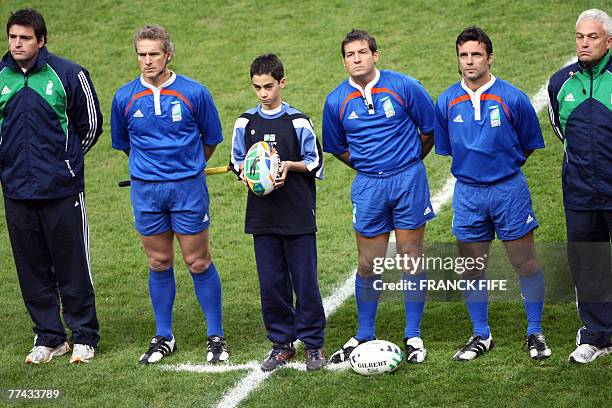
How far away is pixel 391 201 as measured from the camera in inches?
284

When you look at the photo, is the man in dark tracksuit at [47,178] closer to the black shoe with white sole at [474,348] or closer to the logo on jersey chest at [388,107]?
the logo on jersey chest at [388,107]

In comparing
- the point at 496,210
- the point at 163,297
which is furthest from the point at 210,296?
the point at 496,210

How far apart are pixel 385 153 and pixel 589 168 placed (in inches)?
50.6

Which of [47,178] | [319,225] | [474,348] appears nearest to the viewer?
[474,348]

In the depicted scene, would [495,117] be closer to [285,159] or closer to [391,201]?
[391,201]

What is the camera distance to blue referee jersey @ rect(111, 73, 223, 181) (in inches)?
289

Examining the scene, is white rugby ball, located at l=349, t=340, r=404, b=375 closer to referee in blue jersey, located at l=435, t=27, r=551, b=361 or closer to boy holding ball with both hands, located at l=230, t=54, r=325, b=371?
boy holding ball with both hands, located at l=230, t=54, r=325, b=371

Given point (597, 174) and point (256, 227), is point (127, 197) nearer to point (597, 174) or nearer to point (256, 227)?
point (256, 227)

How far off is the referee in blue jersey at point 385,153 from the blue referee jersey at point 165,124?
91 cm

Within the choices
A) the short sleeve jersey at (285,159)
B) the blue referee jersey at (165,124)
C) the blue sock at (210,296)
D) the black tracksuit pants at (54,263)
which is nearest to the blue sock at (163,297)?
the blue sock at (210,296)

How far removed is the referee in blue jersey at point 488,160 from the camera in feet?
23.0

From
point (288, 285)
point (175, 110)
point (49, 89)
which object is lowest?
point (288, 285)

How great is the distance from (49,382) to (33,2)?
30.9 ft

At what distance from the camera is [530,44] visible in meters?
13.0
